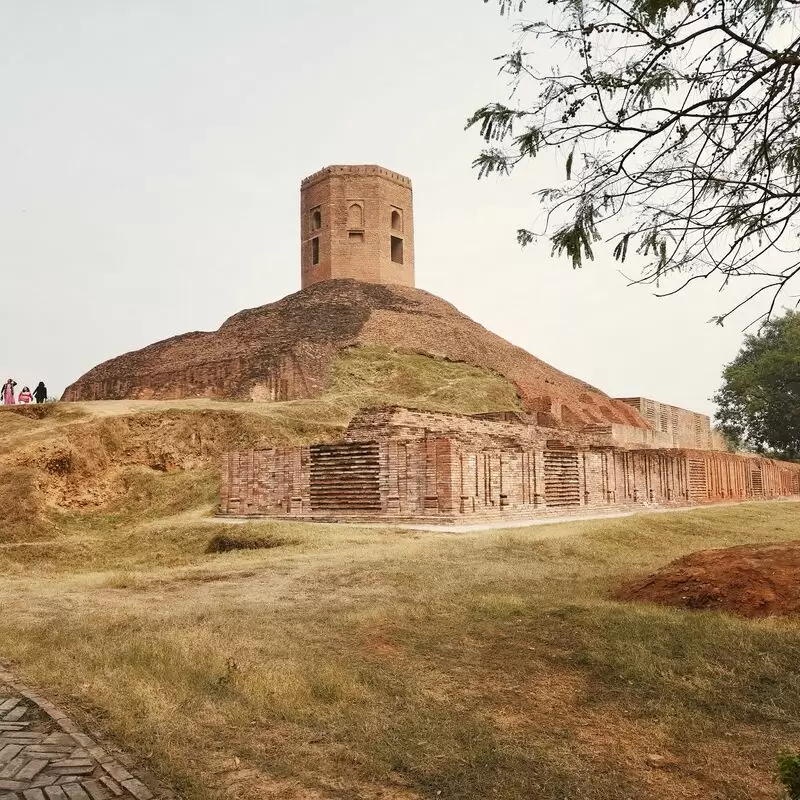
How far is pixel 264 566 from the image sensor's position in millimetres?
8977

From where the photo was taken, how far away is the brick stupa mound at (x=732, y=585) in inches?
222

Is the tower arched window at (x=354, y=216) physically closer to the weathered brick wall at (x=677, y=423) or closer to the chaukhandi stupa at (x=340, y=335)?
the chaukhandi stupa at (x=340, y=335)

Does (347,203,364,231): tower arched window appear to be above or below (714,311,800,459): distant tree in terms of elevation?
above

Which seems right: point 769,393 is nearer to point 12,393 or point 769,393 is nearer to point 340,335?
point 340,335

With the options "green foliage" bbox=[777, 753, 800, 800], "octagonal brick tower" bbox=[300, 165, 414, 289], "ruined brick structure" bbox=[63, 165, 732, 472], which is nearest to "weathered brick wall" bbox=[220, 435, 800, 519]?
"ruined brick structure" bbox=[63, 165, 732, 472]

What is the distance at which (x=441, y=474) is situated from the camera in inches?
531

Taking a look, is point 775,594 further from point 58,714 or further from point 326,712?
point 58,714

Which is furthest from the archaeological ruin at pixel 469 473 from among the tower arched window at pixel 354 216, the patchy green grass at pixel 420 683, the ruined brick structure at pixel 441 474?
the tower arched window at pixel 354 216

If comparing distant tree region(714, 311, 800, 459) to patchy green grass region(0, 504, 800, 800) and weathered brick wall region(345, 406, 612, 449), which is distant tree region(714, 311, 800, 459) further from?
patchy green grass region(0, 504, 800, 800)

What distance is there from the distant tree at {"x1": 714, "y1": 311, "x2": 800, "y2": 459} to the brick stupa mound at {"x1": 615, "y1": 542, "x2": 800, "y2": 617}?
34.4m

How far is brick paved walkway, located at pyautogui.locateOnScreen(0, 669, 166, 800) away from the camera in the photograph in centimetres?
271

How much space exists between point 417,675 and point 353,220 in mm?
41603

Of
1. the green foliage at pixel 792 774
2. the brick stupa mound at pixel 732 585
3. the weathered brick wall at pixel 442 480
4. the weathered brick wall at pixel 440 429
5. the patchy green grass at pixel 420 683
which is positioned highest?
the weathered brick wall at pixel 440 429

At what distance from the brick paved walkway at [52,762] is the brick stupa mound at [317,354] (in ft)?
87.5
